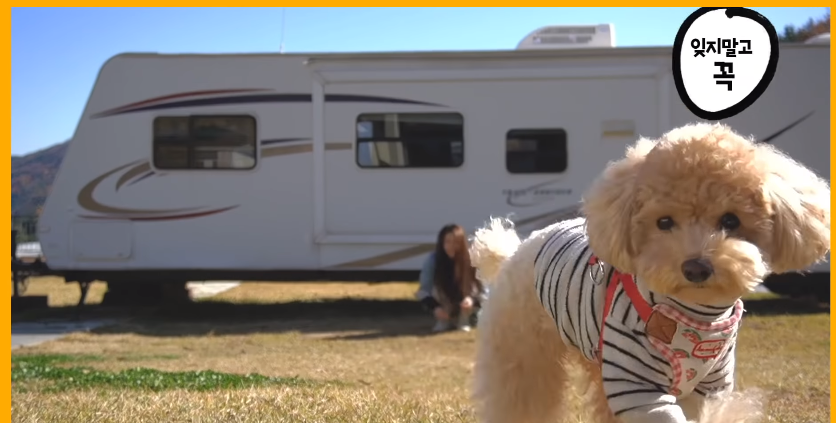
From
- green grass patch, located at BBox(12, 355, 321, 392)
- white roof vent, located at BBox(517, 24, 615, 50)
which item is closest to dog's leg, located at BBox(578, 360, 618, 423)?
green grass patch, located at BBox(12, 355, 321, 392)

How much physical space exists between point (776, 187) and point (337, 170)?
7.17 meters

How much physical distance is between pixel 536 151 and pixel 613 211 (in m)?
6.96

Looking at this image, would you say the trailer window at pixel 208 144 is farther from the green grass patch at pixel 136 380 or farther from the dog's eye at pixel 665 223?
the dog's eye at pixel 665 223

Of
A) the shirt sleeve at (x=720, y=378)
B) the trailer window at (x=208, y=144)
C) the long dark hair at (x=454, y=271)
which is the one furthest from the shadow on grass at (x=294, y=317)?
the shirt sleeve at (x=720, y=378)

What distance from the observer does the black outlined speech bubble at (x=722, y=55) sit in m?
3.42

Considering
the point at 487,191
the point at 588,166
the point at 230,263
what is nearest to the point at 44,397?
the point at 230,263

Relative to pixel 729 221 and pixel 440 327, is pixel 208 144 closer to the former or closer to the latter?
pixel 440 327

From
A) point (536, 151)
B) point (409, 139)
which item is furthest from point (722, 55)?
point (409, 139)

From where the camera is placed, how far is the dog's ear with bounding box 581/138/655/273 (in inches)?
75.7

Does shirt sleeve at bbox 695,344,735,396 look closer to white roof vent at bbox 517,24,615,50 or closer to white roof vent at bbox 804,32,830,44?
white roof vent at bbox 517,24,615,50

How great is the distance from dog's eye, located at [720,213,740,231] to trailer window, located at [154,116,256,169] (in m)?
7.54

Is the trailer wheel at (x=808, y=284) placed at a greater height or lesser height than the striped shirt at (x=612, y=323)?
lesser

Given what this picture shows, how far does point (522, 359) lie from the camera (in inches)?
103

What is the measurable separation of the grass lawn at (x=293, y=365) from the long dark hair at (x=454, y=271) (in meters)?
0.44
